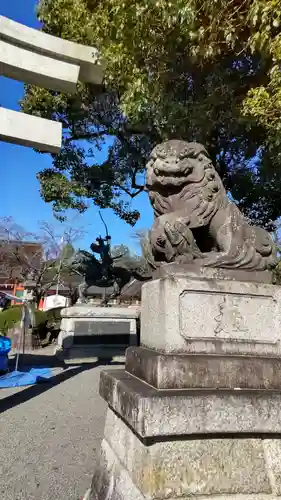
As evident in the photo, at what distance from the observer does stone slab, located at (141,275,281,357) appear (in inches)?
80.9

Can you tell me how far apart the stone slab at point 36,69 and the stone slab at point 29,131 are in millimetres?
910

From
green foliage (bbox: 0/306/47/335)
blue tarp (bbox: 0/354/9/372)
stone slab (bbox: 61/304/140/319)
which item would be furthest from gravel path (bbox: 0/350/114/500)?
green foliage (bbox: 0/306/47/335)

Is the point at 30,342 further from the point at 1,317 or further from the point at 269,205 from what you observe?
the point at 269,205

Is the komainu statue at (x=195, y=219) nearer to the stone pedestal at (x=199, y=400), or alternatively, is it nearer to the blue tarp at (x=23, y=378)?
the stone pedestal at (x=199, y=400)

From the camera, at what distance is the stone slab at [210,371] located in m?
1.89

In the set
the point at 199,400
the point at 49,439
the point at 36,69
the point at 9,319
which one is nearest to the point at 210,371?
the point at 199,400

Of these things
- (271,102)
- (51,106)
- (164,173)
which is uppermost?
(51,106)

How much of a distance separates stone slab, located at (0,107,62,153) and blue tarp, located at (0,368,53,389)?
4385mm

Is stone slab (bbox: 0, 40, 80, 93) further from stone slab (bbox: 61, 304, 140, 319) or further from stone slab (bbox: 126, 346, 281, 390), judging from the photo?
stone slab (bbox: 61, 304, 140, 319)

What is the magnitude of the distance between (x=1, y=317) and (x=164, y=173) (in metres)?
14.0

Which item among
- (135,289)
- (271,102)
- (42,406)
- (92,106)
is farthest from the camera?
(135,289)

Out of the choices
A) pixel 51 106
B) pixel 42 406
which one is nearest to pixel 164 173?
pixel 42 406

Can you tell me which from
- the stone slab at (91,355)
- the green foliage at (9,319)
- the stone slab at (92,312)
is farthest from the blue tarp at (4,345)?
the green foliage at (9,319)

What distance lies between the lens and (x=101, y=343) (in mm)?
10125
